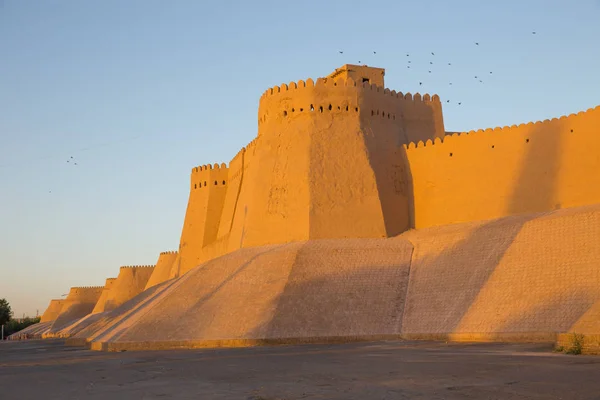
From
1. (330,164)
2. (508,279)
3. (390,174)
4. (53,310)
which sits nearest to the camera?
(508,279)

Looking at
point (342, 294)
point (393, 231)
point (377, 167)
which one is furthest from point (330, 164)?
point (342, 294)

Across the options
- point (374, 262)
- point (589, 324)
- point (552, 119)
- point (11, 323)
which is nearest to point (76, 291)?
point (11, 323)

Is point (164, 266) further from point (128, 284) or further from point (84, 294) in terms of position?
point (84, 294)

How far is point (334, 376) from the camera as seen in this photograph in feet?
40.5

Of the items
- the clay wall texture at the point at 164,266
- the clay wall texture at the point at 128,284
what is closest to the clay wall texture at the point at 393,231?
the clay wall texture at the point at 164,266

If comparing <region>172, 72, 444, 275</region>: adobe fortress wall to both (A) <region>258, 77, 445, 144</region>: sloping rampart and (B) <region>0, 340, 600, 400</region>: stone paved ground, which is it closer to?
(A) <region>258, 77, 445, 144</region>: sloping rampart

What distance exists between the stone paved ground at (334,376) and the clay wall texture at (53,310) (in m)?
64.2

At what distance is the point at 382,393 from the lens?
9.91 meters

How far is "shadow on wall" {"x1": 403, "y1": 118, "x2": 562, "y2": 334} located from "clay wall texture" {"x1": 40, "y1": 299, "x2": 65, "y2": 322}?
205 feet

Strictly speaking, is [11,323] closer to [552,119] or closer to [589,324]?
[552,119]

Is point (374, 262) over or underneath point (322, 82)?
underneath

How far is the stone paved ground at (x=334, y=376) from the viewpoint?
9.99 m

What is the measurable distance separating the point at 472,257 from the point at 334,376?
40.5 feet

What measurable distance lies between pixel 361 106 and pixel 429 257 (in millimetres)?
8131
